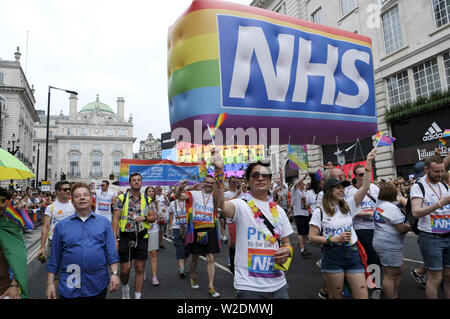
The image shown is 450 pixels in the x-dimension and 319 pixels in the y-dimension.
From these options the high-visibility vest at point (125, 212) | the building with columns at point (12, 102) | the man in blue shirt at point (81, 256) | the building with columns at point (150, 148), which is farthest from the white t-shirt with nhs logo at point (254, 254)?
the building with columns at point (150, 148)

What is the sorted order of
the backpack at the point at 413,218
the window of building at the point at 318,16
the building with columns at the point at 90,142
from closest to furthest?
the backpack at the point at 413,218 < the window of building at the point at 318,16 < the building with columns at the point at 90,142

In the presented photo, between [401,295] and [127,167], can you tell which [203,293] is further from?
[127,167]

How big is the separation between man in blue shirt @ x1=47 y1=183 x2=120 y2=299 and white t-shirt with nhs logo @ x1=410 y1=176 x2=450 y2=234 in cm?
384

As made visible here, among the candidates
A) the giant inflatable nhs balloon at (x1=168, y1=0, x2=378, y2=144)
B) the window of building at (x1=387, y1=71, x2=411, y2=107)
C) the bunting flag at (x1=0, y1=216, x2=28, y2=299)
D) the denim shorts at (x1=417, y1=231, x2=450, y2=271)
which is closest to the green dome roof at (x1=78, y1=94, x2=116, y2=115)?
the window of building at (x1=387, y1=71, x2=411, y2=107)

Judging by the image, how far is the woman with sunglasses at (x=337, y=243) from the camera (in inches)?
133

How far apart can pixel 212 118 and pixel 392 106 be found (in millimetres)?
14610

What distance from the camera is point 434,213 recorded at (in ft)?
12.6

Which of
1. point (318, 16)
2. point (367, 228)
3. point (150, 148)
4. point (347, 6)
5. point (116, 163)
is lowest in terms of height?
point (367, 228)

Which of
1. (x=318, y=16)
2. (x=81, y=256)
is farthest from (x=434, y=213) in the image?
(x=318, y=16)

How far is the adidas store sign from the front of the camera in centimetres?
1384

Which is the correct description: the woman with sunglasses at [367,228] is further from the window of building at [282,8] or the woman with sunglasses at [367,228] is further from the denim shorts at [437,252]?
the window of building at [282,8]

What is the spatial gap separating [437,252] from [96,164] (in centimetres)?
9181

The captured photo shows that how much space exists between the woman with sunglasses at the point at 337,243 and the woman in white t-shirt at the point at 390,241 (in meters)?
0.89

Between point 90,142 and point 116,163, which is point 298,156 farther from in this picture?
point 90,142
